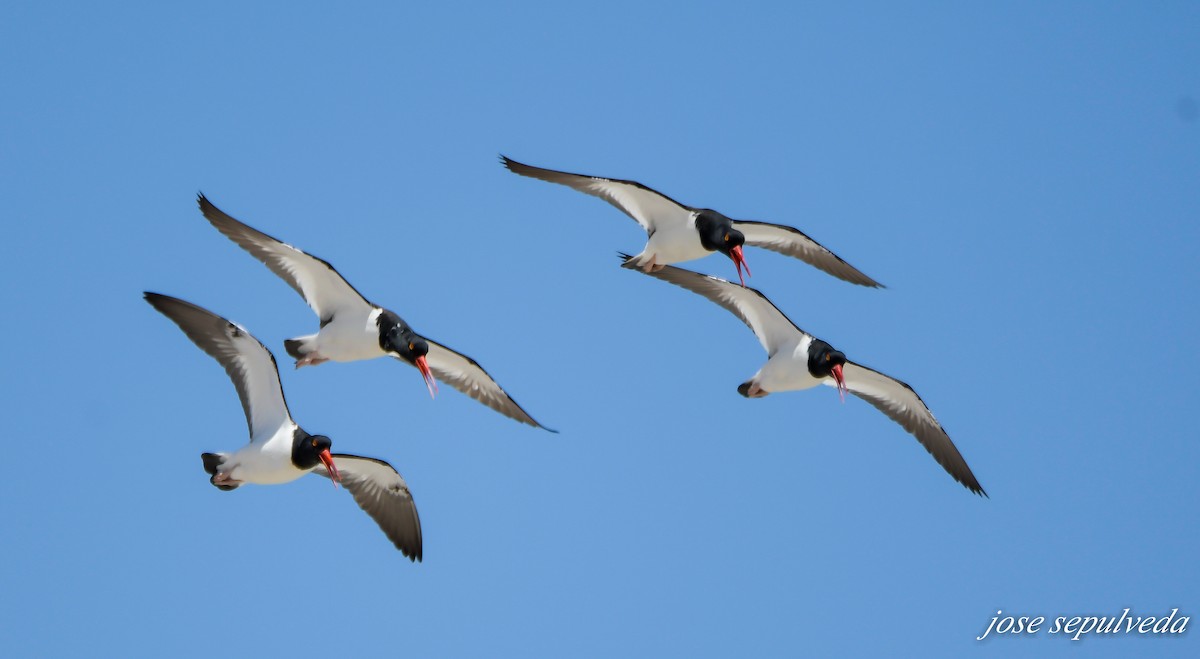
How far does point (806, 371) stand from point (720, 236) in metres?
2.31

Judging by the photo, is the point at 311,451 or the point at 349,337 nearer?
the point at 311,451

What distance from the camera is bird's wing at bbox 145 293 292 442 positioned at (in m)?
16.8

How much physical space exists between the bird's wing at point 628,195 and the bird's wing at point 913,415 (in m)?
3.71

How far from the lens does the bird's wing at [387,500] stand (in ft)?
60.3

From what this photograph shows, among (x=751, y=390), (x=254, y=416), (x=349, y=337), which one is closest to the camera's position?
(x=254, y=416)

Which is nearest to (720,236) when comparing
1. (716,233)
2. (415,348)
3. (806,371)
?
(716,233)

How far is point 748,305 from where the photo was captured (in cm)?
1973

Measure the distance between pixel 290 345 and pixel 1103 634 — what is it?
413 inches

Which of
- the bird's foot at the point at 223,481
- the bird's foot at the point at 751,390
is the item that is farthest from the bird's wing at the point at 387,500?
the bird's foot at the point at 751,390

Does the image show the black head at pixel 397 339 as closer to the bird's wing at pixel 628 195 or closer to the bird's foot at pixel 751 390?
the bird's wing at pixel 628 195

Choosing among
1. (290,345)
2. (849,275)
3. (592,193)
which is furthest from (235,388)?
(849,275)

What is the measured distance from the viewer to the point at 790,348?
19.4 meters

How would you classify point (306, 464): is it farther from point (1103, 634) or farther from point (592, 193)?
point (1103, 634)

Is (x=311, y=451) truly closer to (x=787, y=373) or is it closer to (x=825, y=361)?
(x=787, y=373)
